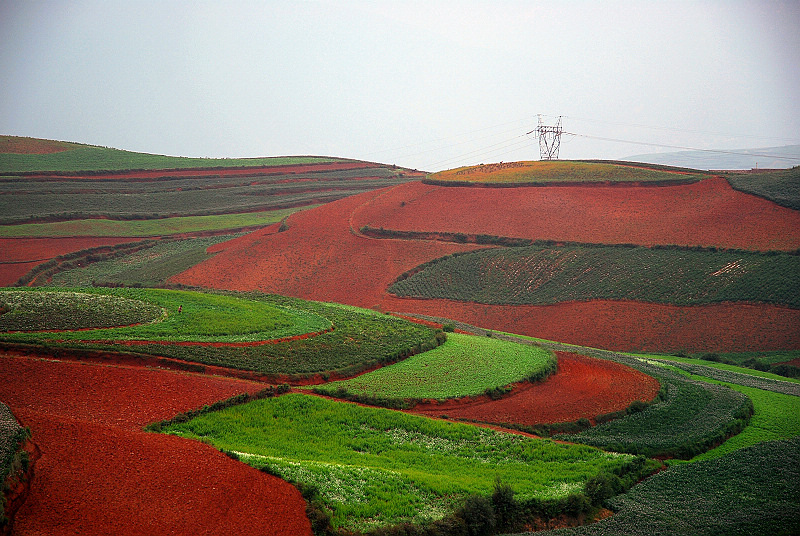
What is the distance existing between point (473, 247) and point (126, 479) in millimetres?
49558

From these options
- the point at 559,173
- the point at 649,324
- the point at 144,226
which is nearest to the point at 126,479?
the point at 649,324

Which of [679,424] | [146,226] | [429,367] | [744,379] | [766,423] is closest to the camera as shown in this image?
[679,424]

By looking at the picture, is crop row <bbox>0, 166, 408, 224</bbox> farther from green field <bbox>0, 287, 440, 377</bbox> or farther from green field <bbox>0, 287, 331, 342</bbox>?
green field <bbox>0, 287, 440, 377</bbox>

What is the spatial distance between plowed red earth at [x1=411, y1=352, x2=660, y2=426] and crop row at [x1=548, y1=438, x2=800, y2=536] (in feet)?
18.8

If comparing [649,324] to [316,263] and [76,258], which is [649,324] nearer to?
[316,263]

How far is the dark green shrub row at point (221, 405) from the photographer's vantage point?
786 inches

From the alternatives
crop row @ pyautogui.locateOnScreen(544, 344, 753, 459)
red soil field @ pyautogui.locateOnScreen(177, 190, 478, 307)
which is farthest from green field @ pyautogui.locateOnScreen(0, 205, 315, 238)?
crop row @ pyautogui.locateOnScreen(544, 344, 753, 459)

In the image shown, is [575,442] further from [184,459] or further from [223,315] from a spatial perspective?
[223,315]

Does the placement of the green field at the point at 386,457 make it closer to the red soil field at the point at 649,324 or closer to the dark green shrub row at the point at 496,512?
the dark green shrub row at the point at 496,512

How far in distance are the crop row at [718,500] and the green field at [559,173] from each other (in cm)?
5211

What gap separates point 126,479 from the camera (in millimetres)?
15516

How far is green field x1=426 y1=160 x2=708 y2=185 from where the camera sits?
7131 cm

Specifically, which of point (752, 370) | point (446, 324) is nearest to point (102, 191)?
point (446, 324)

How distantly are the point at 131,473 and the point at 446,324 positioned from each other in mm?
27559
